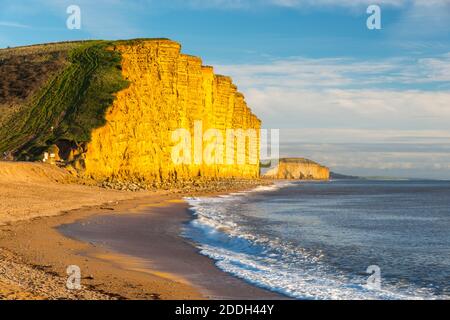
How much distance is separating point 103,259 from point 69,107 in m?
53.3

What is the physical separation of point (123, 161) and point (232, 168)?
39612 mm

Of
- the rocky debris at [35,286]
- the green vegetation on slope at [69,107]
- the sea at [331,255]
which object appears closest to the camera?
the rocky debris at [35,286]

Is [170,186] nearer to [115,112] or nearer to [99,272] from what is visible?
[115,112]

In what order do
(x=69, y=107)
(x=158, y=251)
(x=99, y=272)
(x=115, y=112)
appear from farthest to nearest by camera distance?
(x=69, y=107)
(x=115, y=112)
(x=158, y=251)
(x=99, y=272)

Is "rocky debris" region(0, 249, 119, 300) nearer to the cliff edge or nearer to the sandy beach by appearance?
the sandy beach

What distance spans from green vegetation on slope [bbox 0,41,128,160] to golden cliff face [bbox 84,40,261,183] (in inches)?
60.7

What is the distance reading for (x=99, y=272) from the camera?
13.1 m

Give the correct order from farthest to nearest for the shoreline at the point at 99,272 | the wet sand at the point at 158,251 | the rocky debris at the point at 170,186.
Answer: the rocky debris at the point at 170,186
the wet sand at the point at 158,251
the shoreline at the point at 99,272

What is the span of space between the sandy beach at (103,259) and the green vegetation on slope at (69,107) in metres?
28.1

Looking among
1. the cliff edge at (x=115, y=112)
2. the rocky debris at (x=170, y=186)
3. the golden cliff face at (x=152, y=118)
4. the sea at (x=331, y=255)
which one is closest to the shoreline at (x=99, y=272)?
the sea at (x=331, y=255)

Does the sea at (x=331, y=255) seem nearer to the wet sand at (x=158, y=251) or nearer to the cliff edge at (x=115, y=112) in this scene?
the wet sand at (x=158, y=251)

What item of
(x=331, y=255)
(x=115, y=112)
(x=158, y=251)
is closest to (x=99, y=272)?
(x=158, y=251)

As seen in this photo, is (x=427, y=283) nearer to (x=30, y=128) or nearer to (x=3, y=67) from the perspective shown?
(x=30, y=128)

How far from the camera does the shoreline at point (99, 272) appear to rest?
414 inches
